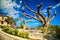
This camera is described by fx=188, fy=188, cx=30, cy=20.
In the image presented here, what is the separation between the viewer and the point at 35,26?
7.04 metres

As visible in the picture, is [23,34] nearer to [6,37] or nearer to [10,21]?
[6,37]

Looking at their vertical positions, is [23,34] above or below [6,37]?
above

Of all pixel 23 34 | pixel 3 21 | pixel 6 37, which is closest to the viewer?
pixel 23 34

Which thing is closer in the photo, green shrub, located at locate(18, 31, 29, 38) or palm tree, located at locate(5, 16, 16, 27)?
green shrub, located at locate(18, 31, 29, 38)

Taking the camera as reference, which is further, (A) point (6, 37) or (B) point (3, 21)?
(B) point (3, 21)

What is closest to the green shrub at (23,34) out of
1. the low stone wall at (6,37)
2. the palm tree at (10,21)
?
the low stone wall at (6,37)

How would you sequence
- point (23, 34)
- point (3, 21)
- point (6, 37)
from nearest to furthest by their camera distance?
point (23, 34)
point (6, 37)
point (3, 21)

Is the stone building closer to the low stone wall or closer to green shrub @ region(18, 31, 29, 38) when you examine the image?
the low stone wall

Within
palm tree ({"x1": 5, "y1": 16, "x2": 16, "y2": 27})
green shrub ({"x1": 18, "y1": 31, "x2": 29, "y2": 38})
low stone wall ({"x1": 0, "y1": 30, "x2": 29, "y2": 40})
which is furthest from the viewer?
palm tree ({"x1": 5, "y1": 16, "x2": 16, "y2": 27})

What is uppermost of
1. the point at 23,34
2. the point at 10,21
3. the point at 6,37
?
the point at 10,21

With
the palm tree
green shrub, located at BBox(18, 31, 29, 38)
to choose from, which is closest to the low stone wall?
green shrub, located at BBox(18, 31, 29, 38)

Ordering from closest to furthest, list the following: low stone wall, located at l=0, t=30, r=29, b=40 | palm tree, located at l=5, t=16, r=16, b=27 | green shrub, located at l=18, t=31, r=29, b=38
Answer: low stone wall, located at l=0, t=30, r=29, b=40 < green shrub, located at l=18, t=31, r=29, b=38 < palm tree, located at l=5, t=16, r=16, b=27

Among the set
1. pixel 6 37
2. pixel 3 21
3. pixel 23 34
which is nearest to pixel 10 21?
pixel 3 21

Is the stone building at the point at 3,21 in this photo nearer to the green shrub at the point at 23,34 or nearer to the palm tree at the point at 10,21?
the palm tree at the point at 10,21
